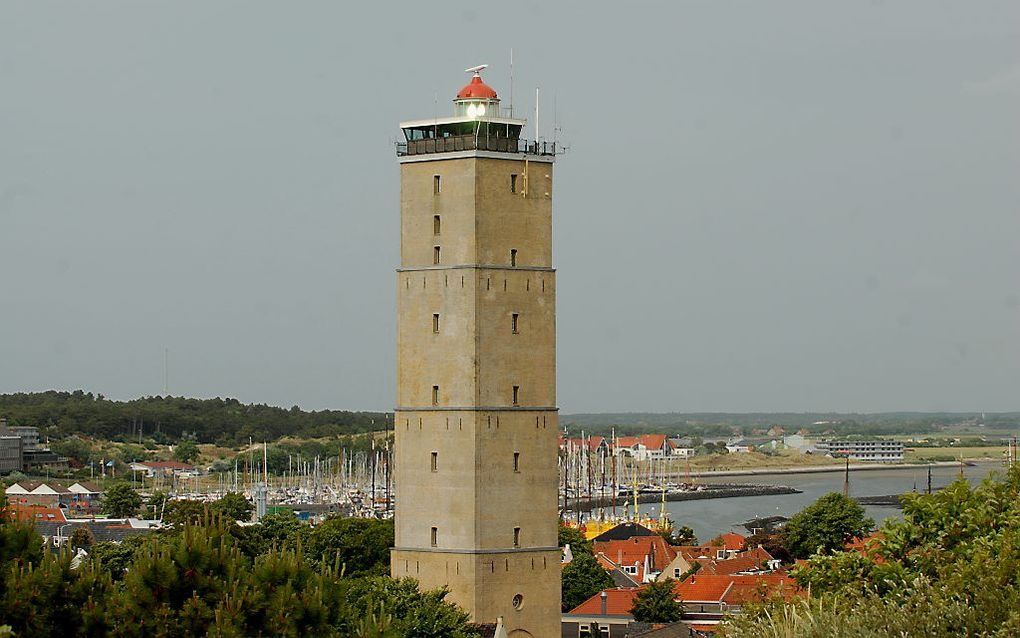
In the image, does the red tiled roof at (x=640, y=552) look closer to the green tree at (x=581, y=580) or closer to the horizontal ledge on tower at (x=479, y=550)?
the green tree at (x=581, y=580)

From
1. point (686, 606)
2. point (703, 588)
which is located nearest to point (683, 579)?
point (703, 588)

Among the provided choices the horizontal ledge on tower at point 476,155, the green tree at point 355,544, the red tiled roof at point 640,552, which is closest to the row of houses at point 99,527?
the green tree at point 355,544

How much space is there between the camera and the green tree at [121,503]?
120881mm

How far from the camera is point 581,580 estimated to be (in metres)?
72.6

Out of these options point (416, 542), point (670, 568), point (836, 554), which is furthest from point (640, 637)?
point (670, 568)

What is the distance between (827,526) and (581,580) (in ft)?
51.1

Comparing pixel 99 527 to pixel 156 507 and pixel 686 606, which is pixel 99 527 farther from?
pixel 686 606

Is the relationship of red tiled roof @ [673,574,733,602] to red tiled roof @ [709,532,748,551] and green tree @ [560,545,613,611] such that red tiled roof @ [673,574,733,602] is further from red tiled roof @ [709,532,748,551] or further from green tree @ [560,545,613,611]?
red tiled roof @ [709,532,748,551]

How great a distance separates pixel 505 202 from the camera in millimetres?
44625

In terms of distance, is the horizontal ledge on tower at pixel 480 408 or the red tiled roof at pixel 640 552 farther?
the red tiled roof at pixel 640 552

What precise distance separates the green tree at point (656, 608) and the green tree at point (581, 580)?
592 cm

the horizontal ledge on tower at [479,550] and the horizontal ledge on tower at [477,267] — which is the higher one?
the horizontal ledge on tower at [477,267]

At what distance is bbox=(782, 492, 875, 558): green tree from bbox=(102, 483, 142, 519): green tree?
155 ft

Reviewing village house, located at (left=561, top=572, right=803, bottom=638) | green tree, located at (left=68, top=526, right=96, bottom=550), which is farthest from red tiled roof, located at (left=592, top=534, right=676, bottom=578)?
green tree, located at (left=68, top=526, right=96, bottom=550)
